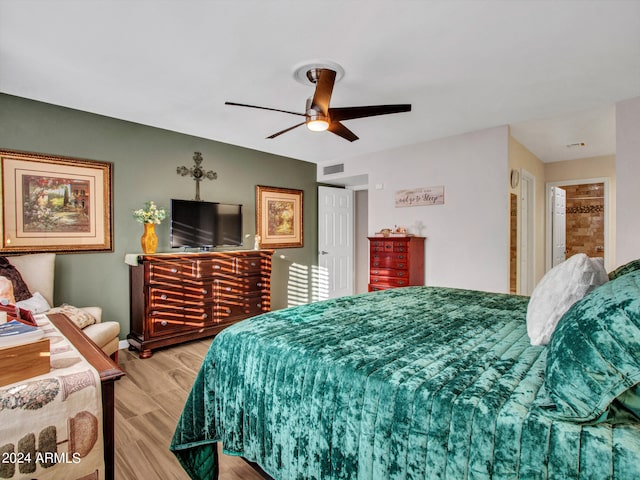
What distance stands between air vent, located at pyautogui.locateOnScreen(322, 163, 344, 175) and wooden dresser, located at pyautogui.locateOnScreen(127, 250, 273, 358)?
82.0 inches

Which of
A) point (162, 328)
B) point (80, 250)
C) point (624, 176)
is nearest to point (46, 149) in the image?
point (80, 250)

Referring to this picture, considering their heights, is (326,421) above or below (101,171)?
below

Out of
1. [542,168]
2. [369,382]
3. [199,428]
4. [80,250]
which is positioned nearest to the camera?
[369,382]

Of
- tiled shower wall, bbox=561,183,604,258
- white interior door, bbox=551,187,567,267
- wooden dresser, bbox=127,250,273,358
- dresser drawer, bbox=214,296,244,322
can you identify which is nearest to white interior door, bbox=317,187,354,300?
wooden dresser, bbox=127,250,273,358

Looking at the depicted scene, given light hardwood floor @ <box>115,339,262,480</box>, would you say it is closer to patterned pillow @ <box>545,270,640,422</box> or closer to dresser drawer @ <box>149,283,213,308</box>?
dresser drawer @ <box>149,283,213,308</box>

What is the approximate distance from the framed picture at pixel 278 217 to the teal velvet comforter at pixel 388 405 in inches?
131

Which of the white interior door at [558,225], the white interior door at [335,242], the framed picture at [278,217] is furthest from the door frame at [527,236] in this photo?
the framed picture at [278,217]

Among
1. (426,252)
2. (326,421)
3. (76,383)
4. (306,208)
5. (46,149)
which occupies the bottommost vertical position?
(326,421)

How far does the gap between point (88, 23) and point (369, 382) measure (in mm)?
2484

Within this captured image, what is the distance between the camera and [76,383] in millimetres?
1150

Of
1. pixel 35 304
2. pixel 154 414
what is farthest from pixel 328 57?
pixel 35 304

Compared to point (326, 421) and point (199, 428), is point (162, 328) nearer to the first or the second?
point (199, 428)

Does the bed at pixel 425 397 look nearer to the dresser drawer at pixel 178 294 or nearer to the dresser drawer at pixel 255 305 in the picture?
the dresser drawer at pixel 178 294

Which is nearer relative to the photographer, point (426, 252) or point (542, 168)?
point (426, 252)
